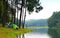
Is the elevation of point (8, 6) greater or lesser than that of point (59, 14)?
greater

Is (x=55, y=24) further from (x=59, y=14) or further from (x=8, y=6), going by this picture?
(x=8, y=6)

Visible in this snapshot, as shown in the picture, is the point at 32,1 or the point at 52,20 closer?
the point at 32,1

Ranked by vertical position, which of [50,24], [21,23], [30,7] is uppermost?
[30,7]

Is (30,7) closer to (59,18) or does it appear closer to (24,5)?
(24,5)

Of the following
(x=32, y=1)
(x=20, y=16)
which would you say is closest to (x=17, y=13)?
(x=20, y=16)

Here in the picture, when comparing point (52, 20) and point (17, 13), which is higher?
point (17, 13)

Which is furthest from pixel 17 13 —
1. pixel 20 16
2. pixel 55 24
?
pixel 55 24

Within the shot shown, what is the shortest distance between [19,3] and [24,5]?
71.7 inches

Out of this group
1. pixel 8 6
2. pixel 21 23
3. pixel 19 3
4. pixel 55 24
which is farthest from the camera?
pixel 55 24

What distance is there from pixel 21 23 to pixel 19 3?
7.07m

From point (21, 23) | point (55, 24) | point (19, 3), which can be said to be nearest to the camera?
point (19, 3)

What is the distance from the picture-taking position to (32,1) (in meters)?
65.1

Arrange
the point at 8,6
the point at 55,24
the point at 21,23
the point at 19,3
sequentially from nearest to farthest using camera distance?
the point at 8,6, the point at 19,3, the point at 21,23, the point at 55,24

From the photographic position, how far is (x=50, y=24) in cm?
16825
